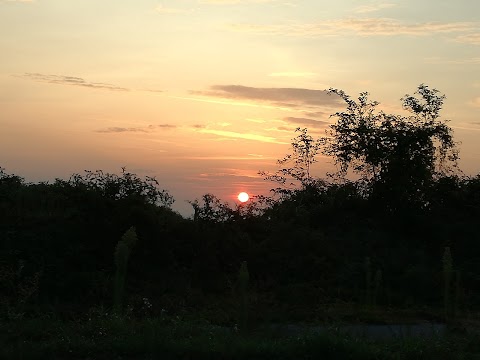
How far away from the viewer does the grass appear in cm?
877

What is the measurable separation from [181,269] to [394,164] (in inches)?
438

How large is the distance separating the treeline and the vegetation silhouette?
44 mm

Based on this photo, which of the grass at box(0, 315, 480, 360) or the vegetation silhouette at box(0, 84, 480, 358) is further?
the vegetation silhouette at box(0, 84, 480, 358)

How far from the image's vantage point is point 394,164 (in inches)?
996

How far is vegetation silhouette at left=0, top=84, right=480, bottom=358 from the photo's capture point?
583 inches

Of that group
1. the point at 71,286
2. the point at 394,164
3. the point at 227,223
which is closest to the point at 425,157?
the point at 394,164

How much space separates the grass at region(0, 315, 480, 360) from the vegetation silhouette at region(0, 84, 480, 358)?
929 millimetres

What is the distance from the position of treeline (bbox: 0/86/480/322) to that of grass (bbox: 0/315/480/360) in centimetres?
148

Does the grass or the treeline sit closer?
the grass

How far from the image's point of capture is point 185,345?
8914 mm

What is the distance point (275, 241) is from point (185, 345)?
11973 millimetres

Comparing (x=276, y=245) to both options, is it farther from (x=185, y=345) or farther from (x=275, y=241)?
(x=185, y=345)

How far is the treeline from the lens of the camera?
15633 mm

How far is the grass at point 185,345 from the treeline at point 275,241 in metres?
1.48
